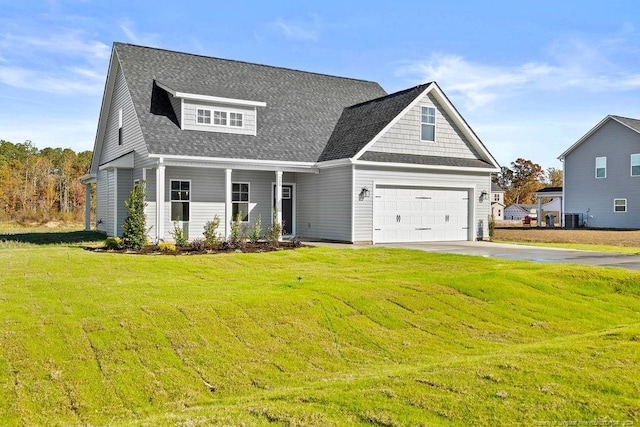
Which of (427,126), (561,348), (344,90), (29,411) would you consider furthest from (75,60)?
(561,348)

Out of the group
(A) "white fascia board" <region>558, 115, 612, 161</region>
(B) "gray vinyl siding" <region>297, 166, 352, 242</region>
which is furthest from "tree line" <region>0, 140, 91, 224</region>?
(A) "white fascia board" <region>558, 115, 612, 161</region>

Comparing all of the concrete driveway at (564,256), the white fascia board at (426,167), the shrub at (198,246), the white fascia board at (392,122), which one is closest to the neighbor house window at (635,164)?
the white fascia board at (426,167)

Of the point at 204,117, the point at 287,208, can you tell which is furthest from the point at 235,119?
the point at 287,208

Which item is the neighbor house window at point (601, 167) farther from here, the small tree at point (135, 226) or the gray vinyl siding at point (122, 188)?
the small tree at point (135, 226)

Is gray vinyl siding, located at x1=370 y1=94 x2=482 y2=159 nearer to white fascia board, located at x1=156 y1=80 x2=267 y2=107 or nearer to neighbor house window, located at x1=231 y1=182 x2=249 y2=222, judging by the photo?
white fascia board, located at x1=156 y1=80 x2=267 y2=107

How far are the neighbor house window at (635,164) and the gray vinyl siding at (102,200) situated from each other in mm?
31213

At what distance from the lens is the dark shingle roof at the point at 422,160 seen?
1997 centimetres

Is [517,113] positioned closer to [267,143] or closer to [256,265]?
[267,143]

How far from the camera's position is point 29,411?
222 inches

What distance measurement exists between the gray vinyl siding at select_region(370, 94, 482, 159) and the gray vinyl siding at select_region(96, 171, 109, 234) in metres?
12.5

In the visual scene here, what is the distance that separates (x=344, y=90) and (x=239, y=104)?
24.3ft

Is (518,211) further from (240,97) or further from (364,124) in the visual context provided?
(240,97)

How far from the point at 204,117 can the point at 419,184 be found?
8.53 metres

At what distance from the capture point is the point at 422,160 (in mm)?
20969
